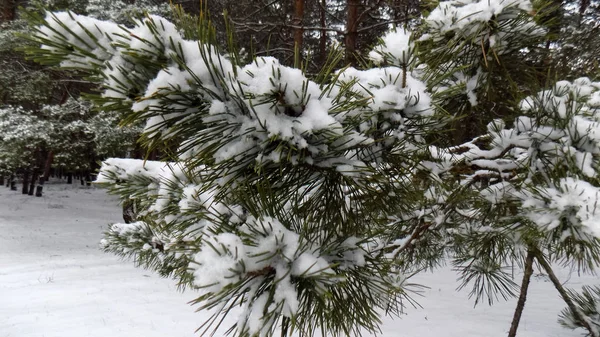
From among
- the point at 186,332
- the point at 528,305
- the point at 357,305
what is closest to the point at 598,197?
the point at 357,305

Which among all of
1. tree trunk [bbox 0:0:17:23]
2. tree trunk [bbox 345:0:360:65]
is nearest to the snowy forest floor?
tree trunk [bbox 345:0:360:65]

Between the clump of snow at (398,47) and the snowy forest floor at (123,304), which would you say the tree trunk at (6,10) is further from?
the clump of snow at (398,47)

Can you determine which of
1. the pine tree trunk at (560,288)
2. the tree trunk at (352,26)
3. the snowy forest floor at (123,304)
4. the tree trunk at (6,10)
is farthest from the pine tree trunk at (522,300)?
the tree trunk at (6,10)

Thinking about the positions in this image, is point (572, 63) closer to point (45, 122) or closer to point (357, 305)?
point (357, 305)

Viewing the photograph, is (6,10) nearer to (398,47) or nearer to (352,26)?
(352,26)

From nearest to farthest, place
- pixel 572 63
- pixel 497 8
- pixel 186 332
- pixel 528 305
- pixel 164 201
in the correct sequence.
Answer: pixel 497 8 → pixel 164 201 → pixel 572 63 → pixel 186 332 → pixel 528 305

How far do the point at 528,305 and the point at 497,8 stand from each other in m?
6.31

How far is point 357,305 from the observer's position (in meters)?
0.69

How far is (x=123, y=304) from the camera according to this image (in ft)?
17.1

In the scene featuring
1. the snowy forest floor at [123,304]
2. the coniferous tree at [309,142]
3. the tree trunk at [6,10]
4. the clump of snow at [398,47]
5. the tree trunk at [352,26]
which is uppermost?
the tree trunk at [6,10]

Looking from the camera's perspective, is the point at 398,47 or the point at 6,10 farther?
the point at 6,10

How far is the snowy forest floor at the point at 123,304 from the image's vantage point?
4.41m

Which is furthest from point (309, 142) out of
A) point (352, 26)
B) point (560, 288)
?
point (352, 26)

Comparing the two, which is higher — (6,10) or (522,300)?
(6,10)
